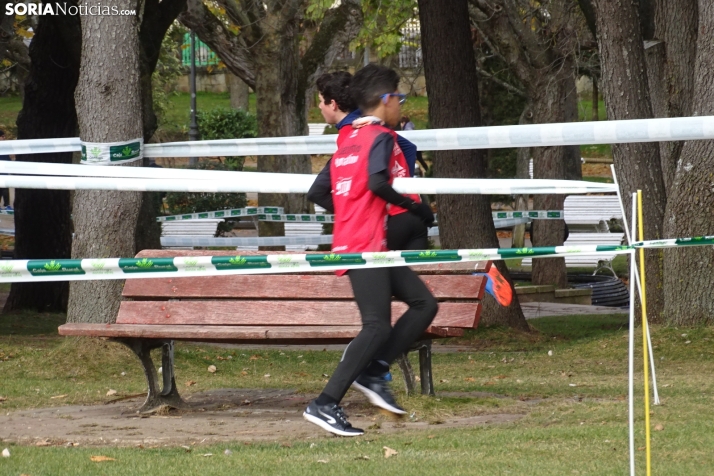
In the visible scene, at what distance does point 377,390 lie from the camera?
17.5ft

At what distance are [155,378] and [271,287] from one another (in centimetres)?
93

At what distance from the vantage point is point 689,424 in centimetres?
559

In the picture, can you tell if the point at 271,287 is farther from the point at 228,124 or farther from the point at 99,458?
the point at 228,124

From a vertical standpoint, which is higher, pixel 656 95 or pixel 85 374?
pixel 656 95

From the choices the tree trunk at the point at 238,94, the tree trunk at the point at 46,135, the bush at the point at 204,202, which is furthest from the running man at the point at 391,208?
the tree trunk at the point at 238,94

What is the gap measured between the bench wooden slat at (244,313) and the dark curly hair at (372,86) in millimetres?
1904

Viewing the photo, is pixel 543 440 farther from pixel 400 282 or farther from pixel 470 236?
pixel 470 236

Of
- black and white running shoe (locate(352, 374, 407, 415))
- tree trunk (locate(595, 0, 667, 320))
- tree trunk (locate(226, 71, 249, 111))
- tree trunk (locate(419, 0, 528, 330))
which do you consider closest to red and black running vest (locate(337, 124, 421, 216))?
black and white running shoe (locate(352, 374, 407, 415))

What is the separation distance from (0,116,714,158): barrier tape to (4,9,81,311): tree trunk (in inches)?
165

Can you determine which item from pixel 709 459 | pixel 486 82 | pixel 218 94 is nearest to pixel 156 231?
pixel 709 459

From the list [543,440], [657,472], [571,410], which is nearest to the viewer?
[657,472]

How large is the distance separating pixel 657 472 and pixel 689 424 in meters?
1.05

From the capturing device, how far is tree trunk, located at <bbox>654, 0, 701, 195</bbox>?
33.9 ft

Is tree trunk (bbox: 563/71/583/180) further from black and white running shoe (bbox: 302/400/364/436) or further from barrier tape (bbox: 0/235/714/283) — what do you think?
barrier tape (bbox: 0/235/714/283)
